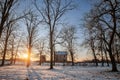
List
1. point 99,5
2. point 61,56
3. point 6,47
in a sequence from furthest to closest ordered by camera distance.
Result: 1. point 61,56
2. point 6,47
3. point 99,5

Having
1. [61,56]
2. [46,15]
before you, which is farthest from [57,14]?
[61,56]

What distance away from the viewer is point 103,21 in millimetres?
28234

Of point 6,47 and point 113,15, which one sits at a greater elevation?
point 113,15

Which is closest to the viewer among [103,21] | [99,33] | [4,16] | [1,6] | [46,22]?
[4,16]

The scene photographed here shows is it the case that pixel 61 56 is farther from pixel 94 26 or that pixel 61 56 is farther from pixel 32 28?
pixel 94 26

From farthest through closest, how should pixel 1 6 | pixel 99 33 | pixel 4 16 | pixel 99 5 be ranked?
pixel 99 33
pixel 99 5
pixel 1 6
pixel 4 16

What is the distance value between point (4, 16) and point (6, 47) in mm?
27353

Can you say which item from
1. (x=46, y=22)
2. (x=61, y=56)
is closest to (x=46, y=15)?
(x=46, y=22)

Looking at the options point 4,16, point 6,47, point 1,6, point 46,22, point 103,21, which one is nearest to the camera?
point 4,16

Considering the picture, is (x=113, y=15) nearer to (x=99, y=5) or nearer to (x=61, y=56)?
(x=99, y=5)

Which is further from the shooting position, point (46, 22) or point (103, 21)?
point (46, 22)

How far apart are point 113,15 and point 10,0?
1489 cm

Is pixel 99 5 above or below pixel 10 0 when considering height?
above

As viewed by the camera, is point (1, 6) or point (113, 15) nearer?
point (1, 6)
